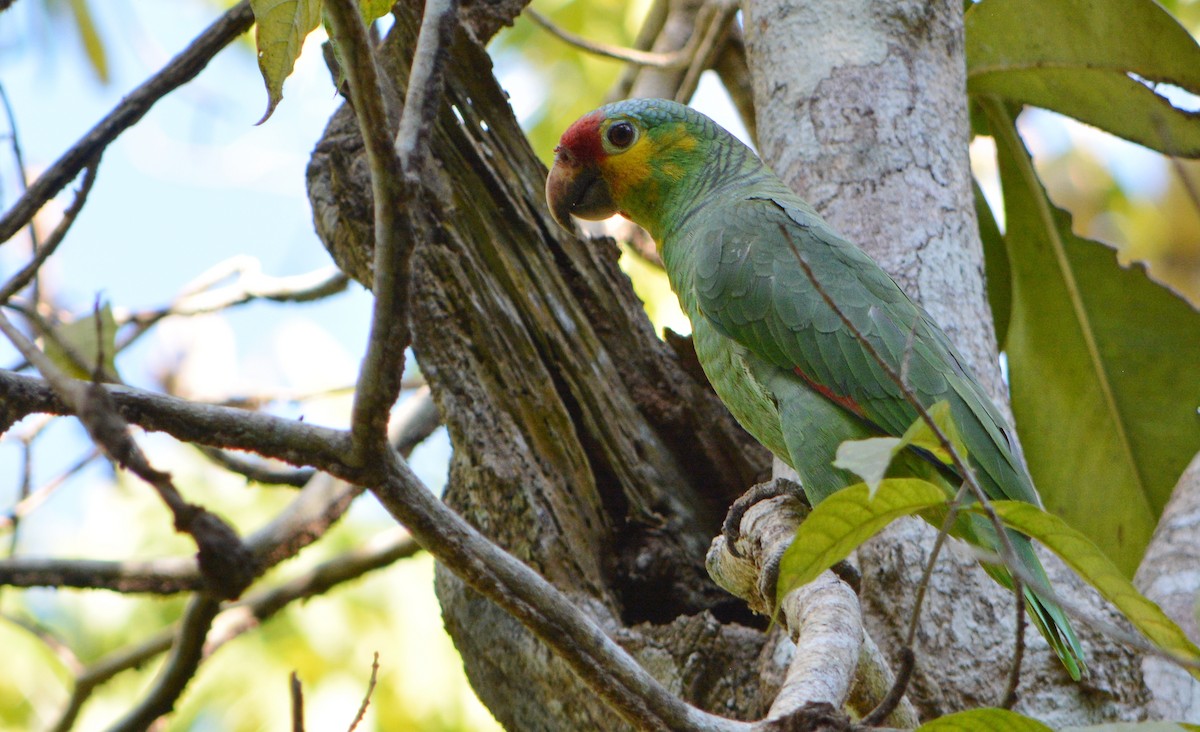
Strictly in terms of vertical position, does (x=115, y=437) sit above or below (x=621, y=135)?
below

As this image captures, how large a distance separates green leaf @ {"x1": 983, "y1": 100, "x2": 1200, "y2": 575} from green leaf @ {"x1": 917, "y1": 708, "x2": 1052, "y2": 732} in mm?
2187

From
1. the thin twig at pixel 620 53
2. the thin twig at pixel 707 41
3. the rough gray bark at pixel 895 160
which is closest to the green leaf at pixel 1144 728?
the rough gray bark at pixel 895 160

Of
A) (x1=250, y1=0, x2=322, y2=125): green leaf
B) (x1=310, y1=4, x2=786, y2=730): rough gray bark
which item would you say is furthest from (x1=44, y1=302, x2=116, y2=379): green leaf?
(x1=250, y1=0, x2=322, y2=125): green leaf

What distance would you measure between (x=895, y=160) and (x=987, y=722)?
1846 millimetres

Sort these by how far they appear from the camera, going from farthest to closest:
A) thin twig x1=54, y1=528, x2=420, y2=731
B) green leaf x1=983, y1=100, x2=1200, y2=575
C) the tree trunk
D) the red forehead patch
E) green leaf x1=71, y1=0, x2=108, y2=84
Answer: green leaf x1=71, y1=0, x2=108, y2=84 < thin twig x1=54, y1=528, x2=420, y2=731 < green leaf x1=983, y1=100, x2=1200, y2=575 < the red forehead patch < the tree trunk

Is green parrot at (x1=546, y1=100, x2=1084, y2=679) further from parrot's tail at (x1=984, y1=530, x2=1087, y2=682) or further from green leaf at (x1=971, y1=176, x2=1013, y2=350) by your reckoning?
green leaf at (x1=971, y1=176, x2=1013, y2=350)

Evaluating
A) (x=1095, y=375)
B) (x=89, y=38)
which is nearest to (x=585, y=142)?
(x=1095, y=375)

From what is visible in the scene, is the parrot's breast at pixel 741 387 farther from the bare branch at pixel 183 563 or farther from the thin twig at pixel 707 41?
the thin twig at pixel 707 41

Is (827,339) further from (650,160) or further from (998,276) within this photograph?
(998,276)

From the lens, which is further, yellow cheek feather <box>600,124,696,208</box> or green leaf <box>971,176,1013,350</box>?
green leaf <box>971,176,1013,350</box>

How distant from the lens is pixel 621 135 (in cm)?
318

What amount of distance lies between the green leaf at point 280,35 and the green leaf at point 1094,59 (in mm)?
2346

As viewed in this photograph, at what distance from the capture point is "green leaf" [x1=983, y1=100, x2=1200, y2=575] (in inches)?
136

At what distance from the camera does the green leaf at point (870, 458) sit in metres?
1.20
